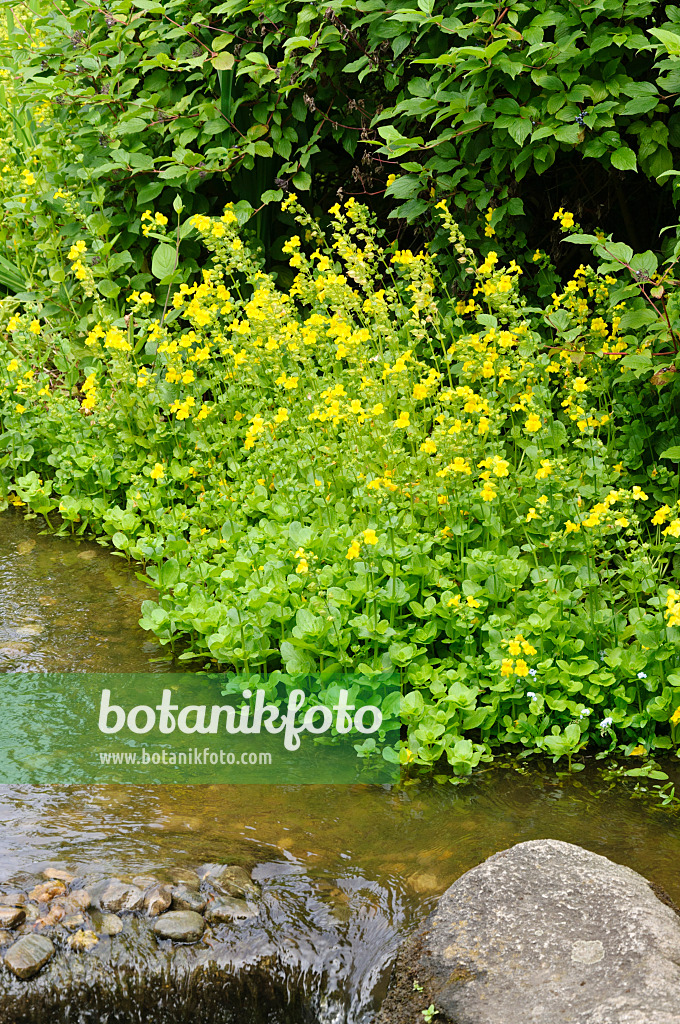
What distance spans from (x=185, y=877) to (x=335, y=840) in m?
0.39

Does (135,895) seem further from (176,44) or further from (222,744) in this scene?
(176,44)

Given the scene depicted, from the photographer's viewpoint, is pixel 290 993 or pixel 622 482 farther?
pixel 622 482

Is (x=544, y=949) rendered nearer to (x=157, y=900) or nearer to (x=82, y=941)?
(x=157, y=900)

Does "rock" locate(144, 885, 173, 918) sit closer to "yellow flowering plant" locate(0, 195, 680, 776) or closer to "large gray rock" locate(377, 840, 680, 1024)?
"large gray rock" locate(377, 840, 680, 1024)

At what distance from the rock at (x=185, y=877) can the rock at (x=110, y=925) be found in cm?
14

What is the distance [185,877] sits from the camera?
2.11m

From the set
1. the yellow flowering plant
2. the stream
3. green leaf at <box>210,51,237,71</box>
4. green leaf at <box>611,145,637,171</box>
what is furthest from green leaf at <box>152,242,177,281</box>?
the stream

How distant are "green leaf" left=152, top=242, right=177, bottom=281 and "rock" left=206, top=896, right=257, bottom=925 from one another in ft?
9.75

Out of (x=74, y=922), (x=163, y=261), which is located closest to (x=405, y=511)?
(x=74, y=922)

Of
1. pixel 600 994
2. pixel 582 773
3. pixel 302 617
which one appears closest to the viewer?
pixel 600 994

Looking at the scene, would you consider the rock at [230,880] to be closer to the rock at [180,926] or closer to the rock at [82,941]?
the rock at [180,926]

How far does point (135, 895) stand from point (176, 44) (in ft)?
12.5

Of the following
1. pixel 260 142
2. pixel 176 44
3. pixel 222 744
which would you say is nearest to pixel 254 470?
pixel 222 744

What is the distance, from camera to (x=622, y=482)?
333 cm
